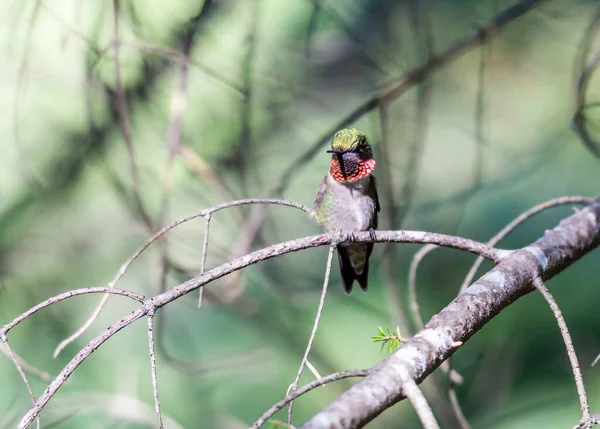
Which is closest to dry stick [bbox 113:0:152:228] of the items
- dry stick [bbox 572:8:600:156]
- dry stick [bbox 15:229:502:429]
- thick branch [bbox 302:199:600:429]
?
dry stick [bbox 15:229:502:429]

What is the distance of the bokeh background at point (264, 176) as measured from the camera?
244 cm

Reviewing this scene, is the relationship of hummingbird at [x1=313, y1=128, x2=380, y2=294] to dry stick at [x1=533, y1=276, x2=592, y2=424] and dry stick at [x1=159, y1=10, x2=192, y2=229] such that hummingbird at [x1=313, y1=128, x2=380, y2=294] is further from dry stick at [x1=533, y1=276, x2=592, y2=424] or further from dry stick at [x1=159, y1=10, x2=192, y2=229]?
dry stick at [x1=159, y1=10, x2=192, y2=229]

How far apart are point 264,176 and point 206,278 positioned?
5.28ft

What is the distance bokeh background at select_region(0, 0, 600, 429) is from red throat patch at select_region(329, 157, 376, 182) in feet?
2.57

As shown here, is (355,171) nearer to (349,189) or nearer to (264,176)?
(349,189)

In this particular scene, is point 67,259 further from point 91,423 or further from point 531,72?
point 531,72

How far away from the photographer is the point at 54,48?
238 centimetres

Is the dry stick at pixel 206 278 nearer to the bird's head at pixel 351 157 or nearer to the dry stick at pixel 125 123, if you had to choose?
the bird's head at pixel 351 157

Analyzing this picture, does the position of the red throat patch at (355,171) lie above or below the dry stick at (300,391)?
above

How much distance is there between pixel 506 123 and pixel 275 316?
129 centimetres

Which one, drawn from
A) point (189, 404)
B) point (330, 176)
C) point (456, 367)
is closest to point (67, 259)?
point (189, 404)

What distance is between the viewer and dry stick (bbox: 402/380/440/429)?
31.6 inches

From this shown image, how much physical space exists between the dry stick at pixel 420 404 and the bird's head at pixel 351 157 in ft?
2.81

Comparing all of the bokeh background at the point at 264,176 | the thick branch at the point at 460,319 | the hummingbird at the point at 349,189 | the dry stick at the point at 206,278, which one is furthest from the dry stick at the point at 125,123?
the thick branch at the point at 460,319
